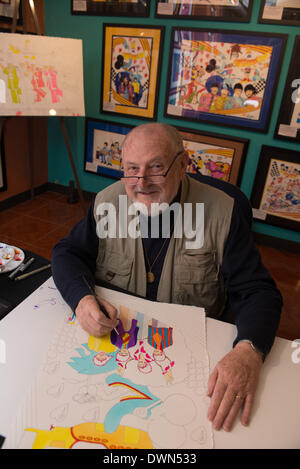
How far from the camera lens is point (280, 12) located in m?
2.38

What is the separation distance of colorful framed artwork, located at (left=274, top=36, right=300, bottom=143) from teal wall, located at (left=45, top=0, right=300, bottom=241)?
4 centimetres

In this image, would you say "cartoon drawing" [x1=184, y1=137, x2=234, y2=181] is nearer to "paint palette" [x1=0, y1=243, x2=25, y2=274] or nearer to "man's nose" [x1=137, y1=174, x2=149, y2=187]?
"man's nose" [x1=137, y1=174, x2=149, y2=187]

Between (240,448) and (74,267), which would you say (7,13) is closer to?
(74,267)

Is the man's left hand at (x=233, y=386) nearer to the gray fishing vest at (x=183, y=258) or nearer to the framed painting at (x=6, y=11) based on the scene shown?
the gray fishing vest at (x=183, y=258)

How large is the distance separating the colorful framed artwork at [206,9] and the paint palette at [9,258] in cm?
244

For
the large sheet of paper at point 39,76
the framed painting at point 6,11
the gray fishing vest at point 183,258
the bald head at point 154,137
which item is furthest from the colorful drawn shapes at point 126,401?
the framed painting at point 6,11

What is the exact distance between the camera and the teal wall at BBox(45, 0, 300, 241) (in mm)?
2578

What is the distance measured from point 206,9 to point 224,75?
505 mm

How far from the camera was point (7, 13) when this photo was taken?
2.75m

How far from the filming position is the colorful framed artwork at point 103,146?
10.7ft

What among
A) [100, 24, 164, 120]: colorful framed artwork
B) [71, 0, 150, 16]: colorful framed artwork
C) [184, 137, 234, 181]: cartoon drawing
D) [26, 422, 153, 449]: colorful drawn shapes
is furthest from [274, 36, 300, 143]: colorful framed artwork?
[26, 422, 153, 449]: colorful drawn shapes

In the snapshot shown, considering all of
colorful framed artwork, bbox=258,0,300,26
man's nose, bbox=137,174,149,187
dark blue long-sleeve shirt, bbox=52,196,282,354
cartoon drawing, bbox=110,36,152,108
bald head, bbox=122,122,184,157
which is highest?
colorful framed artwork, bbox=258,0,300,26

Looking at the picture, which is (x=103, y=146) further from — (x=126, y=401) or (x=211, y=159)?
(x=126, y=401)

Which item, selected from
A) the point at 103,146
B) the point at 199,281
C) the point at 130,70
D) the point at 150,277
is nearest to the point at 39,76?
the point at 130,70
